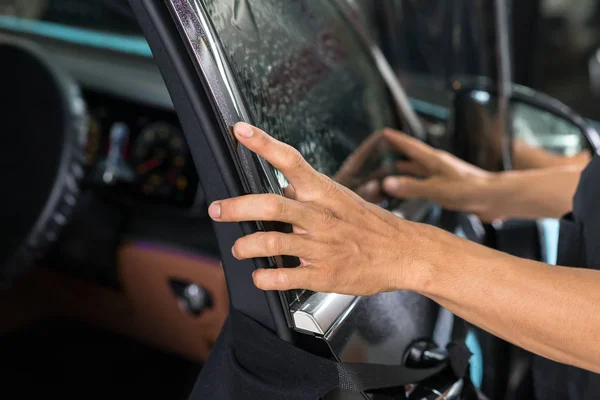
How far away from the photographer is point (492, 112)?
1.74 m

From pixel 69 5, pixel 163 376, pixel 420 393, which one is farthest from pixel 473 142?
pixel 69 5

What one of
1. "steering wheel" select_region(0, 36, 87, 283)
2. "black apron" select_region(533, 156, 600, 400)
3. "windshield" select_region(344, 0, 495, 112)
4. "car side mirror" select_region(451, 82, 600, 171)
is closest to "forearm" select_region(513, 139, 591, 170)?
"car side mirror" select_region(451, 82, 600, 171)

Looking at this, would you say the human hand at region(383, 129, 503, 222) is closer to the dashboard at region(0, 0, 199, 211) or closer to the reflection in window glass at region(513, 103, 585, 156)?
the reflection in window glass at region(513, 103, 585, 156)

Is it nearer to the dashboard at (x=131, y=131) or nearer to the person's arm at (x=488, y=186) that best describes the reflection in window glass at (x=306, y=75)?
the person's arm at (x=488, y=186)

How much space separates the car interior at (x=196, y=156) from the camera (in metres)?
0.86

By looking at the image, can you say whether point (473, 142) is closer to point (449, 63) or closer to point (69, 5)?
point (449, 63)

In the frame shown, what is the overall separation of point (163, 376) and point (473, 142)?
1249 millimetres

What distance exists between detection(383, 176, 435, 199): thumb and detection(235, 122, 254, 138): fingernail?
0.58 m

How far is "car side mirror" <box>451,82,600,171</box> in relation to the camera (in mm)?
1658

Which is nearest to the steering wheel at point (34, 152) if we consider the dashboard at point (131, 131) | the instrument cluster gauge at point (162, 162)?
the dashboard at point (131, 131)

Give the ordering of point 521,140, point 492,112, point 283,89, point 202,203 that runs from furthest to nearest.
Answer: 1. point 202,203
2. point 521,140
3. point 492,112
4. point 283,89

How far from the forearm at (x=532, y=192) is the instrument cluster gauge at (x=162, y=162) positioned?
3.48 feet

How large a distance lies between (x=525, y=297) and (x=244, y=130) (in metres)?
0.41

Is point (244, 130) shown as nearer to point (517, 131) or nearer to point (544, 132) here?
point (517, 131)
